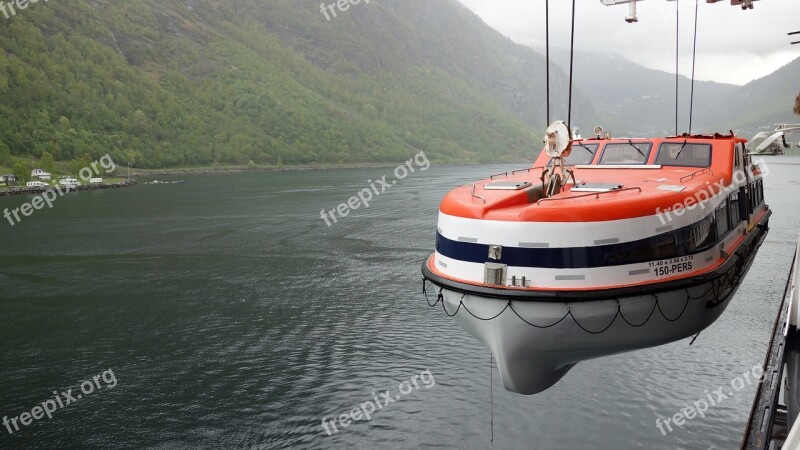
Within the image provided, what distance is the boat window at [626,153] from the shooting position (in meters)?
11.5

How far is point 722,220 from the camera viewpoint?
10.5 meters

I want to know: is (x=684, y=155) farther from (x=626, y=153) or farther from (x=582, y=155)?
(x=582, y=155)

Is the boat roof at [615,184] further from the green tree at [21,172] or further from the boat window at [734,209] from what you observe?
the green tree at [21,172]

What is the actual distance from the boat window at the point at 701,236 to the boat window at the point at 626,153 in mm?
2334

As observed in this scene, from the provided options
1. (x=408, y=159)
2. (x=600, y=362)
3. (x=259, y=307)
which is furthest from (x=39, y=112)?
(x=600, y=362)

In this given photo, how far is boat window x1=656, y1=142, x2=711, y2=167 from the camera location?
1131cm

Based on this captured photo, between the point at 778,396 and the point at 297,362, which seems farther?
the point at 297,362

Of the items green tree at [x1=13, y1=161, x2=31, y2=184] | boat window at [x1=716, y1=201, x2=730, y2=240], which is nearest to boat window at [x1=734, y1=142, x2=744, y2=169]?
boat window at [x1=716, y1=201, x2=730, y2=240]

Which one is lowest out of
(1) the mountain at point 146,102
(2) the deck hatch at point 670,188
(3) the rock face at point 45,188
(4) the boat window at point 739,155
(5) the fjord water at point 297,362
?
(5) the fjord water at point 297,362

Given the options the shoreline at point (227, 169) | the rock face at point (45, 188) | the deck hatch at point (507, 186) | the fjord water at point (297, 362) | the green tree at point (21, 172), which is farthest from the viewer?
the shoreline at point (227, 169)

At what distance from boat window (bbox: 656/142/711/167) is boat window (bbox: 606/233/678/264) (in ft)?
11.8

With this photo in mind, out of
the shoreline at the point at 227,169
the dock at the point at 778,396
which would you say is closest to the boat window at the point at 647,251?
the dock at the point at 778,396

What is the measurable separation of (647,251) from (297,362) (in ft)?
42.9

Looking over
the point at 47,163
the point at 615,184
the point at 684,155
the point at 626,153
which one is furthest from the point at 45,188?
the point at 615,184
